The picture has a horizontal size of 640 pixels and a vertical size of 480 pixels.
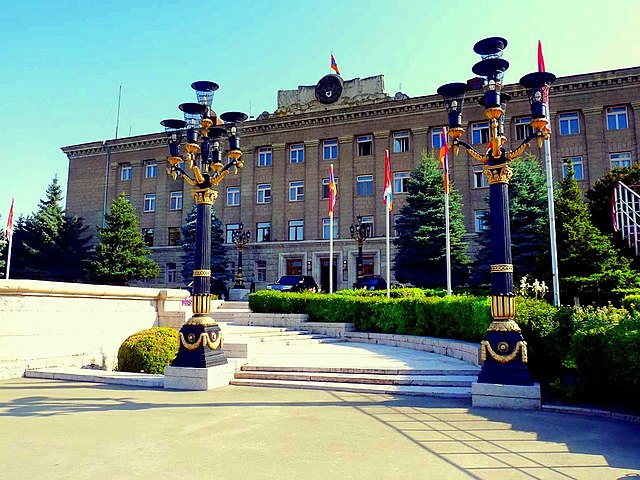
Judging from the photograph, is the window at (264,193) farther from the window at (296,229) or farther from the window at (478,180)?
the window at (478,180)

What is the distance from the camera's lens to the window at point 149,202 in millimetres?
43656

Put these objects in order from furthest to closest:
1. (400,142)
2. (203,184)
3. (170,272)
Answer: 1. (170,272)
2. (400,142)
3. (203,184)

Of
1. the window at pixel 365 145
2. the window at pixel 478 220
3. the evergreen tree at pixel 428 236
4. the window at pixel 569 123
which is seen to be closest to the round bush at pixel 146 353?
the evergreen tree at pixel 428 236

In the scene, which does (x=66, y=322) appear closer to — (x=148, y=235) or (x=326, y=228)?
(x=326, y=228)

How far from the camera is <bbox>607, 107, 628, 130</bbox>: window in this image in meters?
31.9

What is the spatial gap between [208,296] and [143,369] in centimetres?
280

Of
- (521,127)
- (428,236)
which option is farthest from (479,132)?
(428,236)

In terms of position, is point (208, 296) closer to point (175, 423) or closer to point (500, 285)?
point (175, 423)

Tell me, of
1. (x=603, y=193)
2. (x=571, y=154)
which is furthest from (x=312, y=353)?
(x=571, y=154)

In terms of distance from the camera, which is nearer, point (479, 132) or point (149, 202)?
point (479, 132)

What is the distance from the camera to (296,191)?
39.4 m

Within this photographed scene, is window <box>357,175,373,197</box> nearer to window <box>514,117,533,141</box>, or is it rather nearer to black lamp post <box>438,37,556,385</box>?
window <box>514,117,533,141</box>

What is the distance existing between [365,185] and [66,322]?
28.3 m

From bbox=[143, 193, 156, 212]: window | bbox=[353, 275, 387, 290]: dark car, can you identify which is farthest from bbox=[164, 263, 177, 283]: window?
bbox=[353, 275, 387, 290]: dark car
